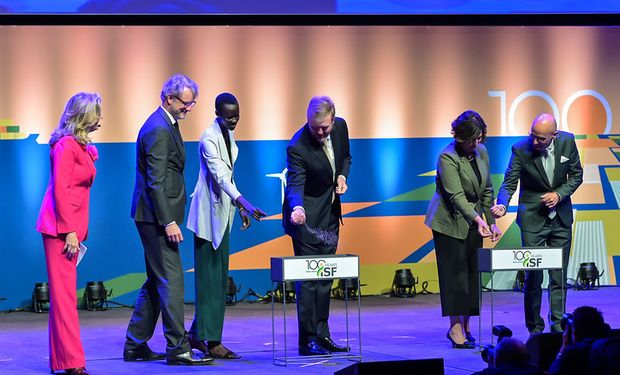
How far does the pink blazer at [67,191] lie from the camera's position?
6164 mm

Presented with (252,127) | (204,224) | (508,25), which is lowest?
(204,224)

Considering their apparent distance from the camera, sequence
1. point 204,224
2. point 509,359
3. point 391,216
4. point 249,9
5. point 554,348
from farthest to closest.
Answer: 1. point 391,216
2. point 249,9
3. point 204,224
4. point 554,348
5. point 509,359

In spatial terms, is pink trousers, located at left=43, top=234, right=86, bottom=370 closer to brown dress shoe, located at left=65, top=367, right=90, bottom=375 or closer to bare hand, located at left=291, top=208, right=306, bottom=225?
brown dress shoe, located at left=65, top=367, right=90, bottom=375

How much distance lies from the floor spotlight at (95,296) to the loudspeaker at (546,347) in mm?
5684

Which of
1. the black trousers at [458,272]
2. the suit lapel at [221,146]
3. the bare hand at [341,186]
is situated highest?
the suit lapel at [221,146]

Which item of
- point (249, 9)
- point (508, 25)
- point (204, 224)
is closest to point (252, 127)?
point (249, 9)

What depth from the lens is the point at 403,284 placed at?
1071cm

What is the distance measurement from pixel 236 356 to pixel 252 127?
396cm

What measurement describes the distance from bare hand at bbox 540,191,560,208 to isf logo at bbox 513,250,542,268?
57 centimetres

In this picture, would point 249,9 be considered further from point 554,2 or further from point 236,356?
point 236,356

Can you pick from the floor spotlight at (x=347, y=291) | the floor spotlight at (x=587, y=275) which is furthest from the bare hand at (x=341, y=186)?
the floor spotlight at (x=587, y=275)

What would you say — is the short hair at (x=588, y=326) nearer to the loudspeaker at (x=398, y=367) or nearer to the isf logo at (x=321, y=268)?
the loudspeaker at (x=398, y=367)

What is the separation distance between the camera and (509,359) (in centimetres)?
399

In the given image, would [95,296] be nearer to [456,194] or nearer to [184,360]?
[184,360]
